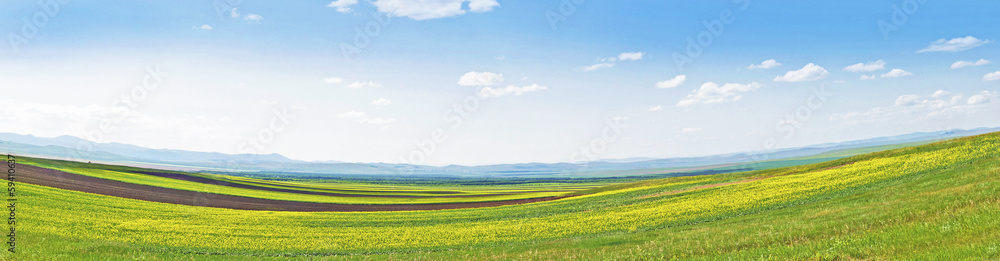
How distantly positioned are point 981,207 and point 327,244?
31.5 metres

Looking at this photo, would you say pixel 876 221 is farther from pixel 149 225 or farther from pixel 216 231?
pixel 149 225

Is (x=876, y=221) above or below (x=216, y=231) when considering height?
above

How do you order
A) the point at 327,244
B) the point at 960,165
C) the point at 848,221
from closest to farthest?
the point at 848,221 < the point at 327,244 < the point at 960,165

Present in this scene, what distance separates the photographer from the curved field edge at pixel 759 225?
12.7 metres

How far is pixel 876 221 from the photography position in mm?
15992

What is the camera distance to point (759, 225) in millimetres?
22188

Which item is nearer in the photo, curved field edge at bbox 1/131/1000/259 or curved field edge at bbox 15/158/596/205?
curved field edge at bbox 1/131/1000/259

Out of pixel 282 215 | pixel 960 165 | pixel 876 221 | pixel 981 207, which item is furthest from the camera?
pixel 282 215

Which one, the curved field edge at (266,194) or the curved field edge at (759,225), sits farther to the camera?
the curved field edge at (266,194)

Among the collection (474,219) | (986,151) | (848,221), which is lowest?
(474,219)

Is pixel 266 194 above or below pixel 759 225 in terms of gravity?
below

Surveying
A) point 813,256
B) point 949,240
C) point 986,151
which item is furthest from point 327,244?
point 986,151

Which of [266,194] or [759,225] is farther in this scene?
[266,194]

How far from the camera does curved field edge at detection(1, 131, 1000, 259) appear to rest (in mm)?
12688
